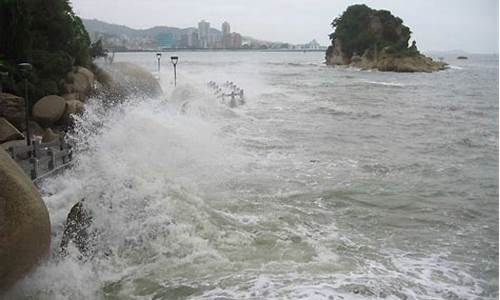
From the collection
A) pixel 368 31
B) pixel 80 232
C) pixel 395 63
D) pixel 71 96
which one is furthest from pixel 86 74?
pixel 368 31

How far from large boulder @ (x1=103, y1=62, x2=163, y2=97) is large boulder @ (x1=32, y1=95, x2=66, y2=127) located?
18.6 feet

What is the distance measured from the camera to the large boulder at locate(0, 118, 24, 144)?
1220cm

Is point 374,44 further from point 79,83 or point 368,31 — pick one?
point 79,83

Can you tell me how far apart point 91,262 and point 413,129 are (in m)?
14.8

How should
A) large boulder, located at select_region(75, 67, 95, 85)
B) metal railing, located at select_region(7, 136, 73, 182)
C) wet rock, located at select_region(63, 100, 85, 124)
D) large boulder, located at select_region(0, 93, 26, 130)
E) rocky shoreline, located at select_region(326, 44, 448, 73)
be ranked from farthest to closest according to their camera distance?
rocky shoreline, located at select_region(326, 44, 448, 73) < large boulder, located at select_region(75, 67, 95, 85) < wet rock, located at select_region(63, 100, 85, 124) < large boulder, located at select_region(0, 93, 26, 130) < metal railing, located at select_region(7, 136, 73, 182)

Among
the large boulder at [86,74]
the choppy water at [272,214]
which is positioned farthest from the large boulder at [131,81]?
the choppy water at [272,214]

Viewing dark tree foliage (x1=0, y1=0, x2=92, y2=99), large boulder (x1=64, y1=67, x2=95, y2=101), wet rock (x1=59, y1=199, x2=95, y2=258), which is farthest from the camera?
large boulder (x1=64, y1=67, x2=95, y2=101)

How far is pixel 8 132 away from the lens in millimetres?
12328

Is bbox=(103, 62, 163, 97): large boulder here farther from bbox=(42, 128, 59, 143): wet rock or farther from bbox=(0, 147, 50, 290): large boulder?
bbox=(0, 147, 50, 290): large boulder

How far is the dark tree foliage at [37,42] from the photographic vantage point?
1577 cm

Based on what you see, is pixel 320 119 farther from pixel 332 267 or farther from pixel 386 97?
pixel 332 267

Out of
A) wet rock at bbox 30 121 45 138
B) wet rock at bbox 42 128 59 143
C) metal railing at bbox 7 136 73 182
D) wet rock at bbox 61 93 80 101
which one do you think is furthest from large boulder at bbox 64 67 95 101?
metal railing at bbox 7 136 73 182

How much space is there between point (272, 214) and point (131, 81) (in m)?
16.5

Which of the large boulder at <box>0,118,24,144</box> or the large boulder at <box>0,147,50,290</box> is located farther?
the large boulder at <box>0,118,24,144</box>
